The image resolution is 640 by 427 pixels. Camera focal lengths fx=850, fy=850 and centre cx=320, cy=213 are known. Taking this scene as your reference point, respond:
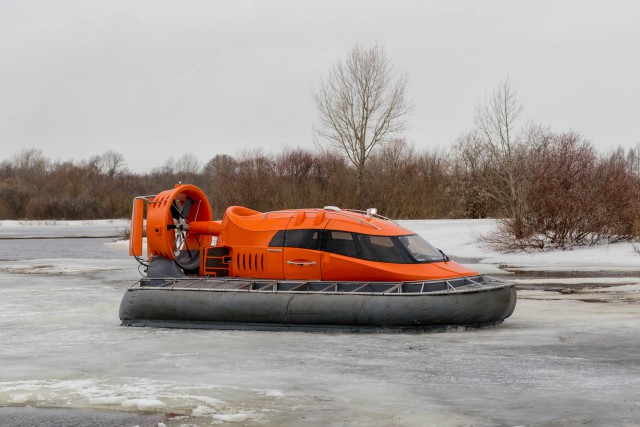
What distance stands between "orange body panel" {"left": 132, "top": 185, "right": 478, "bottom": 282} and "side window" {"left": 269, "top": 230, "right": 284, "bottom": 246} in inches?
0.5

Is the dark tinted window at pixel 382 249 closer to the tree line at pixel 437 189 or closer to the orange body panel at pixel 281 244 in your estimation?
the orange body panel at pixel 281 244

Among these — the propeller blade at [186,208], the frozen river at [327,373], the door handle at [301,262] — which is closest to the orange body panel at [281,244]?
the door handle at [301,262]

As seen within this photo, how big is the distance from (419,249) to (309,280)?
1440 millimetres

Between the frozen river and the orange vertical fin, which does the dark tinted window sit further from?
the orange vertical fin

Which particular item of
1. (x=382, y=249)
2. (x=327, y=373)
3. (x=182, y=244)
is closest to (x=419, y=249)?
(x=382, y=249)

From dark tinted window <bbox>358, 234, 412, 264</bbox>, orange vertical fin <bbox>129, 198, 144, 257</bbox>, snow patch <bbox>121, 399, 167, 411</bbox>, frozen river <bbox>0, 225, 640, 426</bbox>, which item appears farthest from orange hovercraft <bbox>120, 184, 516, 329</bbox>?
snow patch <bbox>121, 399, 167, 411</bbox>

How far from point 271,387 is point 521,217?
19.4 m

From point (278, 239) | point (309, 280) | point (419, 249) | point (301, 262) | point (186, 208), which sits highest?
point (186, 208)

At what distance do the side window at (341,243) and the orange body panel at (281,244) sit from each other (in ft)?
0.17

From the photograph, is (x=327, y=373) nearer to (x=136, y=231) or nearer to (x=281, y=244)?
(x=281, y=244)

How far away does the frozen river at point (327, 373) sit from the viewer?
6.19 metres

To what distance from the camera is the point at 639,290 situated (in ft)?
46.8

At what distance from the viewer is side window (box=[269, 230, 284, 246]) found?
435 inches

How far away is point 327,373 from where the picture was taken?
771 cm
